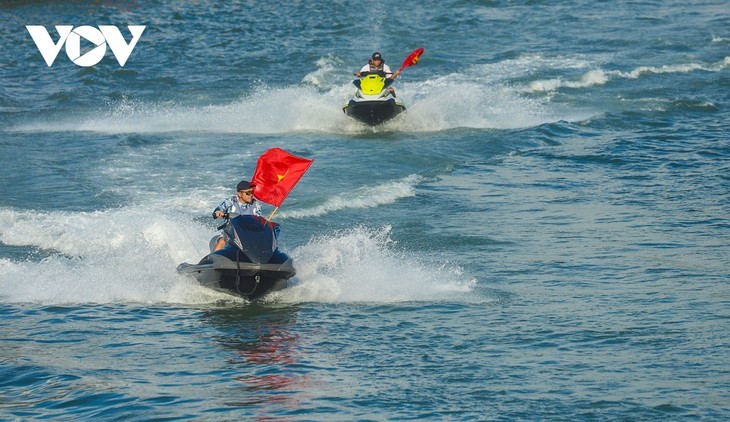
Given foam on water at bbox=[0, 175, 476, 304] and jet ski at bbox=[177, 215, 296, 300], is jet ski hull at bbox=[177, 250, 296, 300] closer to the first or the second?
jet ski at bbox=[177, 215, 296, 300]

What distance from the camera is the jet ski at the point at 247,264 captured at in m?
13.4

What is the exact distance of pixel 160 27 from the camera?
41625mm

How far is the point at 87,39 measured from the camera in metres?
41.6

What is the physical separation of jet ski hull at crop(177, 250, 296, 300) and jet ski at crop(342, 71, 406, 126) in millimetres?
12892

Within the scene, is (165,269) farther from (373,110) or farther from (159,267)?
(373,110)

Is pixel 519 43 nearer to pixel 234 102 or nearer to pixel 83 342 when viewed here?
pixel 234 102

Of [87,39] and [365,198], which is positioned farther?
[87,39]

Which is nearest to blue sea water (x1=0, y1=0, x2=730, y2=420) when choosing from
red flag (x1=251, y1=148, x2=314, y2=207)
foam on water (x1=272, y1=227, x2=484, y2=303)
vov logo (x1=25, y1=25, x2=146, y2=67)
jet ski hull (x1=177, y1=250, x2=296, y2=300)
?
foam on water (x1=272, y1=227, x2=484, y2=303)

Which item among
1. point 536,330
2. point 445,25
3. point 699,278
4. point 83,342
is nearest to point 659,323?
→ point 536,330

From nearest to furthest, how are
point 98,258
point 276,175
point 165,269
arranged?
point 276,175
point 165,269
point 98,258

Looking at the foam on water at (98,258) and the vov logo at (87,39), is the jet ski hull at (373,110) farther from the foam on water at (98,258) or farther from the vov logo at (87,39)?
the vov logo at (87,39)

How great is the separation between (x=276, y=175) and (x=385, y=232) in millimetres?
3466

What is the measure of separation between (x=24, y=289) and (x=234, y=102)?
16.2m

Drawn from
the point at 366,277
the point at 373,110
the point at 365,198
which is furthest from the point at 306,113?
the point at 366,277
